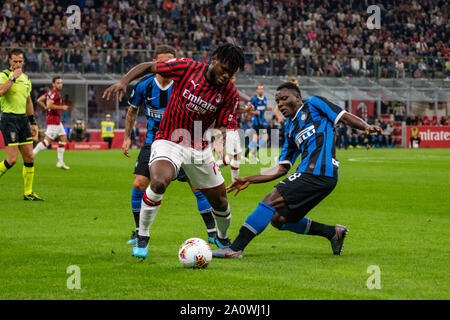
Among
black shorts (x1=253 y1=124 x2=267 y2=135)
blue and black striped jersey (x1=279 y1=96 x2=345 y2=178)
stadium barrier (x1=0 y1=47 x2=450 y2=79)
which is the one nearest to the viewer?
blue and black striped jersey (x1=279 y1=96 x2=345 y2=178)

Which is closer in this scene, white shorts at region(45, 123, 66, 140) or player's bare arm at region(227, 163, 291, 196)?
player's bare arm at region(227, 163, 291, 196)

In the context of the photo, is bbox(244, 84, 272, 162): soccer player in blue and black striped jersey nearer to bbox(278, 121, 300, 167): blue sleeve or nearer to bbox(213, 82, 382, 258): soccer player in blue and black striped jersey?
bbox(278, 121, 300, 167): blue sleeve

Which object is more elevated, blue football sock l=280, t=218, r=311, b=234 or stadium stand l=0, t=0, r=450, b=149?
stadium stand l=0, t=0, r=450, b=149

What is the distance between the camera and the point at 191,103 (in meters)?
7.60

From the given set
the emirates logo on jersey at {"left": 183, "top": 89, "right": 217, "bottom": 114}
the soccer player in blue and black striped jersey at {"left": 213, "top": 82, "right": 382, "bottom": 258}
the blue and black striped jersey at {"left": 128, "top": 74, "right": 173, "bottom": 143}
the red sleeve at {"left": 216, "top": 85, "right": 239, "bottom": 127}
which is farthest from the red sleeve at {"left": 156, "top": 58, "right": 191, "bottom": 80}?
the blue and black striped jersey at {"left": 128, "top": 74, "right": 173, "bottom": 143}

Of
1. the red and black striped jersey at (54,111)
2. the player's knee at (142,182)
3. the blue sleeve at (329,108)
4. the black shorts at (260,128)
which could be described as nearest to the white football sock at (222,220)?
the player's knee at (142,182)

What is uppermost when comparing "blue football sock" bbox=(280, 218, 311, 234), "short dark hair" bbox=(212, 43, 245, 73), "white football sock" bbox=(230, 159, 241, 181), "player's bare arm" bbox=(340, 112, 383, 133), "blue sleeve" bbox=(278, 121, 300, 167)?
"short dark hair" bbox=(212, 43, 245, 73)

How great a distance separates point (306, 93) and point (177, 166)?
36.6m

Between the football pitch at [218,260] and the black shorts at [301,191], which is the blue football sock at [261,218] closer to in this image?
the black shorts at [301,191]

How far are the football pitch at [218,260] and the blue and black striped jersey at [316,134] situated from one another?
3.19 feet

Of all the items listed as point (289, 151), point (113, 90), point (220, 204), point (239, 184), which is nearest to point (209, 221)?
point (220, 204)

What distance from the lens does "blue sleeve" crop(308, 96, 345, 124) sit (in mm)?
7641

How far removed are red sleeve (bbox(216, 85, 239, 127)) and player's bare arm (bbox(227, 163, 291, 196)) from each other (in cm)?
70

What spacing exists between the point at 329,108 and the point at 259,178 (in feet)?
3.44
